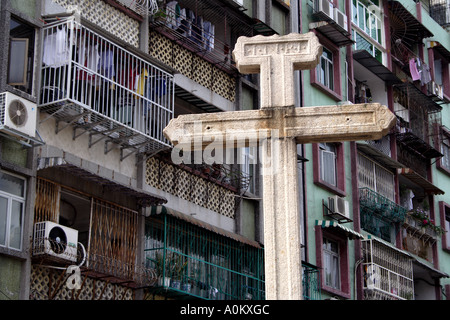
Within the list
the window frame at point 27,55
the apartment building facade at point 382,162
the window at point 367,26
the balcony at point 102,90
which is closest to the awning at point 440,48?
the apartment building facade at point 382,162

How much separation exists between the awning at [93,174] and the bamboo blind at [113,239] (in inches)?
13.0

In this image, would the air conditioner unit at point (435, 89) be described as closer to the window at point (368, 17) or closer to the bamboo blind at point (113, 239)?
the window at point (368, 17)

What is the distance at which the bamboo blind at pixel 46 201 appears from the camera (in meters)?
15.4

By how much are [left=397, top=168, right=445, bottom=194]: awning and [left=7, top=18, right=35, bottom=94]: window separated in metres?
15.7

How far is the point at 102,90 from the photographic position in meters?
16.6

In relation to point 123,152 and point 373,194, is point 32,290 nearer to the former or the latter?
point 123,152

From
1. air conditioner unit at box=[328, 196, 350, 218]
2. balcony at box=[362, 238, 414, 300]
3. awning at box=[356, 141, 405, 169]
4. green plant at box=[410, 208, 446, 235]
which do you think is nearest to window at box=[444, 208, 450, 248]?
→ green plant at box=[410, 208, 446, 235]

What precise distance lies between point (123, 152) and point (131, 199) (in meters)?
0.89

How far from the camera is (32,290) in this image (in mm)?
15148

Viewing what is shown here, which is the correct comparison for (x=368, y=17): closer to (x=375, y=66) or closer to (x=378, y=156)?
(x=375, y=66)

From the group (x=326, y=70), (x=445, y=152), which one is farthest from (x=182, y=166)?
(x=445, y=152)

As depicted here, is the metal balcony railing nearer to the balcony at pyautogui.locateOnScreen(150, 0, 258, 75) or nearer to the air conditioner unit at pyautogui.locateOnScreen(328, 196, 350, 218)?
the air conditioner unit at pyautogui.locateOnScreen(328, 196, 350, 218)

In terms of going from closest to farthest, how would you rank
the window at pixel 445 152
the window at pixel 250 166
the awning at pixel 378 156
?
the window at pixel 250 166 < the awning at pixel 378 156 < the window at pixel 445 152

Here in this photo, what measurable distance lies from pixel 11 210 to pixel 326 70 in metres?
13.3
